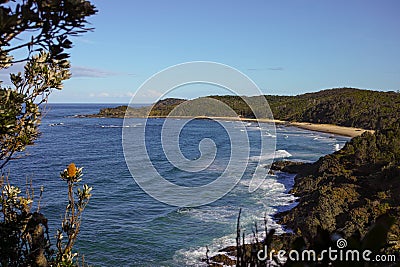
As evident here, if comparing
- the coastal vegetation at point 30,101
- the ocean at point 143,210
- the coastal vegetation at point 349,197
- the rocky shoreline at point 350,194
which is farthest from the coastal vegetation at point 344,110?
the coastal vegetation at point 30,101

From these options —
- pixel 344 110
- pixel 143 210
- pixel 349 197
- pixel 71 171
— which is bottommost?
pixel 143 210

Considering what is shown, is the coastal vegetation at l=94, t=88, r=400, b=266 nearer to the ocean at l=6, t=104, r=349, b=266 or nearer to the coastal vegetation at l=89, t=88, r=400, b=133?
the ocean at l=6, t=104, r=349, b=266

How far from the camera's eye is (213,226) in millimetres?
17109

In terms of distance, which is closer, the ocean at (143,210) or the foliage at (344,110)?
the ocean at (143,210)

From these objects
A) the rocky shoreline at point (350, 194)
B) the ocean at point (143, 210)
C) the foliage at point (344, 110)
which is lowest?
the ocean at point (143, 210)

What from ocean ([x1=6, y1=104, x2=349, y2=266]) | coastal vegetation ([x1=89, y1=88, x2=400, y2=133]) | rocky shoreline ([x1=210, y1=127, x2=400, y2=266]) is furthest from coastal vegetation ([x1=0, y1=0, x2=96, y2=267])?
coastal vegetation ([x1=89, y1=88, x2=400, y2=133])

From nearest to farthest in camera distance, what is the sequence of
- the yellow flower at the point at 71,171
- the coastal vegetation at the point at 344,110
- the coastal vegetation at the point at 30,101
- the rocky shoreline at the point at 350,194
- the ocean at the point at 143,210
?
1. the coastal vegetation at the point at 30,101
2. the yellow flower at the point at 71,171
3. the rocky shoreline at the point at 350,194
4. the ocean at the point at 143,210
5. the coastal vegetation at the point at 344,110

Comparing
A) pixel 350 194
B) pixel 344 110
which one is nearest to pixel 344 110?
pixel 344 110

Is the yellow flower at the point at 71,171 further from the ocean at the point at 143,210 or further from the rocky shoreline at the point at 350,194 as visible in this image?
the rocky shoreline at the point at 350,194

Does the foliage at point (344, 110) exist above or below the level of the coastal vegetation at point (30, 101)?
above

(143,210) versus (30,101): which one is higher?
(30,101)

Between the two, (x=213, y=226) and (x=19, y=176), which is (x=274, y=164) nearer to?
(x=213, y=226)

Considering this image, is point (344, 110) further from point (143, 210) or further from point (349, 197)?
point (349, 197)

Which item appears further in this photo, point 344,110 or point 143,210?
point 344,110
